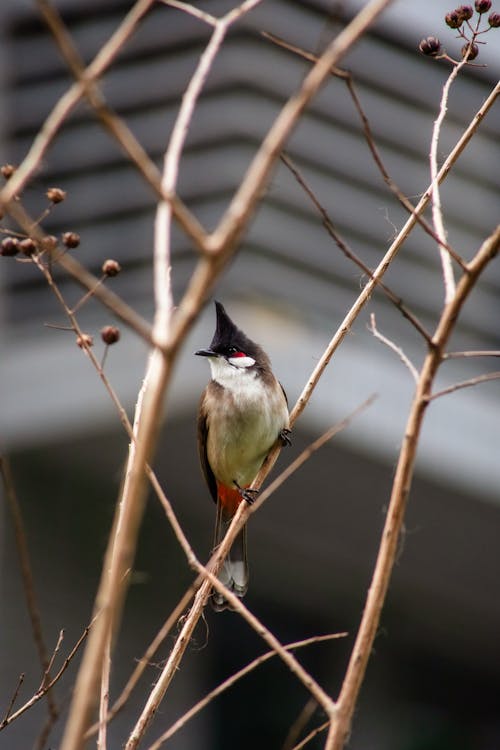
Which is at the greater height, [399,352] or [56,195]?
[56,195]

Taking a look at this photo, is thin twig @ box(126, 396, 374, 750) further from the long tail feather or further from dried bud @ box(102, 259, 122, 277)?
the long tail feather

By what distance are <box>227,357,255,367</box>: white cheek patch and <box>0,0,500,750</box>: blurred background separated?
6.98ft

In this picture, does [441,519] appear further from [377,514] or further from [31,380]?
[31,380]

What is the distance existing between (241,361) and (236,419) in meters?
0.19

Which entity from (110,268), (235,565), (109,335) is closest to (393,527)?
(109,335)

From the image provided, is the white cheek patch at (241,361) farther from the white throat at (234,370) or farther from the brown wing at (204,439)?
the brown wing at (204,439)

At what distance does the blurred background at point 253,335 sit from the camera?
6.88 meters

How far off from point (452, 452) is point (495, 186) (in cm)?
176

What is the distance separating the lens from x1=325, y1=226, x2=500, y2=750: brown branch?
58.5 inches

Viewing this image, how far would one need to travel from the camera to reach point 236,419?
396 cm

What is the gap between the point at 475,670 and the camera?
10242 mm

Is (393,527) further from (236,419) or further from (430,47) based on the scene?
(236,419)

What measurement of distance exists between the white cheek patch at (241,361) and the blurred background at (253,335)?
2.13m

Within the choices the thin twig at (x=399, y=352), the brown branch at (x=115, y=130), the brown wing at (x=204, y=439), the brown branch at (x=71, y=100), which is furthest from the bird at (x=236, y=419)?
the brown branch at (x=115, y=130)
